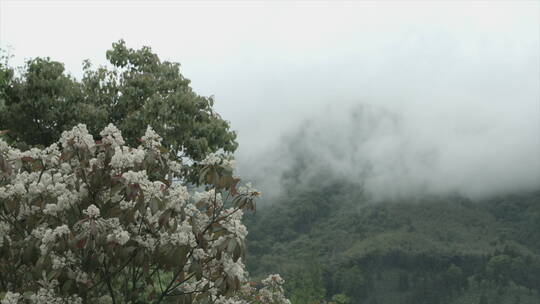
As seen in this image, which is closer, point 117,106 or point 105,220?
point 105,220

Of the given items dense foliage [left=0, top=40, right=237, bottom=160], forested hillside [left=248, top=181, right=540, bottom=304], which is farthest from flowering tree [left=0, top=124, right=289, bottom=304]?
forested hillside [left=248, top=181, right=540, bottom=304]

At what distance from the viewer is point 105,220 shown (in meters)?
4.79

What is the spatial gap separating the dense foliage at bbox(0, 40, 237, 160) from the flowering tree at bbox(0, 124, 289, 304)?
996cm

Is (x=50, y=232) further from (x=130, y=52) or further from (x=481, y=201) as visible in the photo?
(x=481, y=201)

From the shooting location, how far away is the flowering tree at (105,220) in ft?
15.6

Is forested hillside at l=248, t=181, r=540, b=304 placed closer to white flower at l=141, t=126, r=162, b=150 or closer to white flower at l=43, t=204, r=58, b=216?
white flower at l=141, t=126, r=162, b=150

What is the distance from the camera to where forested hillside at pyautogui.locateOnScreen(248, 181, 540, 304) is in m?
122

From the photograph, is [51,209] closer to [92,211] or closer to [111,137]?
[92,211]

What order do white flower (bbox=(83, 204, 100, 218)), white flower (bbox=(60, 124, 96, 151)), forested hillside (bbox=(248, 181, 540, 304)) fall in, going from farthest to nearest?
forested hillside (bbox=(248, 181, 540, 304)), white flower (bbox=(60, 124, 96, 151)), white flower (bbox=(83, 204, 100, 218))

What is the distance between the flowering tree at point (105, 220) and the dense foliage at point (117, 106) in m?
9.96

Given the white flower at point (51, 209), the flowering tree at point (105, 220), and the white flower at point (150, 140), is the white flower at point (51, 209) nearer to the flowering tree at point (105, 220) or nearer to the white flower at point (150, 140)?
the flowering tree at point (105, 220)

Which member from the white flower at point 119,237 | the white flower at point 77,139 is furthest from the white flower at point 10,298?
the white flower at point 77,139

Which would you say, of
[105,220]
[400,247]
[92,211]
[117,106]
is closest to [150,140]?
[105,220]

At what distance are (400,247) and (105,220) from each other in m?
141
